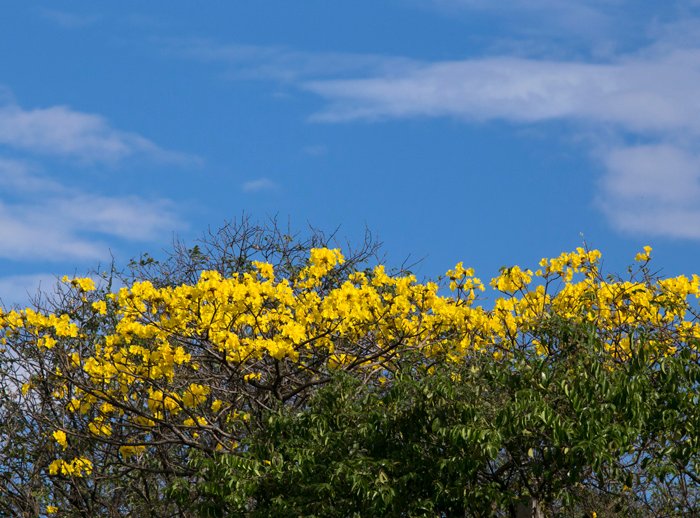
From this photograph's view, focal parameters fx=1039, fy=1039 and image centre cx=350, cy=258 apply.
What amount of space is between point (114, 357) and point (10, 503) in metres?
3.21

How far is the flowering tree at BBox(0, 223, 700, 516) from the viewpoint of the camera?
7734 millimetres

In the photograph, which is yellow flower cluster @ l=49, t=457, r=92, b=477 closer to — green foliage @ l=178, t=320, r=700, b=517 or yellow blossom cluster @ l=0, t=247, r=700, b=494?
yellow blossom cluster @ l=0, t=247, r=700, b=494

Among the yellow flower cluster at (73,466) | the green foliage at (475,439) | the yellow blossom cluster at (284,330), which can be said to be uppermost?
the yellow blossom cluster at (284,330)

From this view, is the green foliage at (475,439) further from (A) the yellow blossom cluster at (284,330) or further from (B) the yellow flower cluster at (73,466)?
(B) the yellow flower cluster at (73,466)

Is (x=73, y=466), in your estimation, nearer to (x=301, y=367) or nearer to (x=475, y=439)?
(x=301, y=367)

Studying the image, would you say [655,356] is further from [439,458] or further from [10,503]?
[10,503]

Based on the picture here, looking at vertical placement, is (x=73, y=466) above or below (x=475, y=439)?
above

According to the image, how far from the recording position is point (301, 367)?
394 inches

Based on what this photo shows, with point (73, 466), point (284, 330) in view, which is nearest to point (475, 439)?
point (284, 330)

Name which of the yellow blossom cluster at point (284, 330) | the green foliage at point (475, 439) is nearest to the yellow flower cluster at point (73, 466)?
the yellow blossom cluster at point (284, 330)

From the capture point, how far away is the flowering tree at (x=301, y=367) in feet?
25.4

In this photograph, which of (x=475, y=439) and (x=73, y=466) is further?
(x=73, y=466)

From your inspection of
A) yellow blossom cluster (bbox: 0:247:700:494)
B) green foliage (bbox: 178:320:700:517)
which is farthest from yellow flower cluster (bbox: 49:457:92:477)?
green foliage (bbox: 178:320:700:517)

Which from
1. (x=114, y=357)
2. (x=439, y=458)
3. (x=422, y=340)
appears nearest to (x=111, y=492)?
(x=114, y=357)
